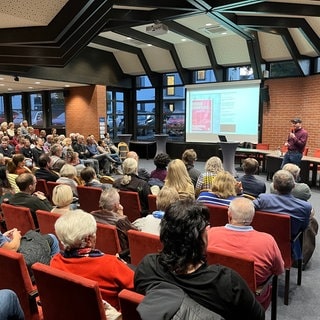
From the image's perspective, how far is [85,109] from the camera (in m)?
12.0

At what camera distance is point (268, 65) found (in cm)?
1021

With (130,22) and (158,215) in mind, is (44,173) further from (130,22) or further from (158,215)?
(130,22)

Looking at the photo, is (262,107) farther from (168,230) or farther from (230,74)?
(168,230)

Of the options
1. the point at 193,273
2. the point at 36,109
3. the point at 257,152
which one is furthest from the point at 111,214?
the point at 36,109

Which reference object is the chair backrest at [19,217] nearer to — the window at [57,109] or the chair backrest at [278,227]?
the chair backrest at [278,227]

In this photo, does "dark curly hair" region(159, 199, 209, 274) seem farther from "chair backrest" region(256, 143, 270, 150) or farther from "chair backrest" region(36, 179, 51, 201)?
"chair backrest" region(256, 143, 270, 150)

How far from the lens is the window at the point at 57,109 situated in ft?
44.1

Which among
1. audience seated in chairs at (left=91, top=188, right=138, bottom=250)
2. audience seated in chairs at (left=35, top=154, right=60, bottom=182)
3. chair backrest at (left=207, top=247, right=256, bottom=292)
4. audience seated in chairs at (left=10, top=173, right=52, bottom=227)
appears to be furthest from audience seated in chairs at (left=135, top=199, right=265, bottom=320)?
audience seated in chairs at (left=35, top=154, right=60, bottom=182)

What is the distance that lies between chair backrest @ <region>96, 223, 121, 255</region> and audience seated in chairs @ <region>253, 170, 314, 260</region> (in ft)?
4.25

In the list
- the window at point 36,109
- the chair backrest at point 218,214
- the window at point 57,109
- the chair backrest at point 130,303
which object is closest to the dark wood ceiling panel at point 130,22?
the chair backrest at point 218,214

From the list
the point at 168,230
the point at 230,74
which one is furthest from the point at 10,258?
the point at 230,74

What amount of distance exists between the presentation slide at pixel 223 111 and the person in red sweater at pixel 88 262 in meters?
Answer: 9.44

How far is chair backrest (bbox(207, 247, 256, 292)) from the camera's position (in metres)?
1.74

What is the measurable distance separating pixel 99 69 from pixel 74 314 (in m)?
11.2
